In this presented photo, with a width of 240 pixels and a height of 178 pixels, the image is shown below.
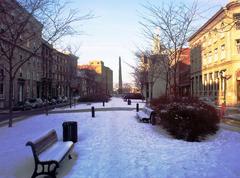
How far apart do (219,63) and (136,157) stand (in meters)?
53.3

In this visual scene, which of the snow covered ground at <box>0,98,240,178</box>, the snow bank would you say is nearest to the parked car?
the snow bank

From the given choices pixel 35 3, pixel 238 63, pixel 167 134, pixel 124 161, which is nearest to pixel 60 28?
pixel 35 3

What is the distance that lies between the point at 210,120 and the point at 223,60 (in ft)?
151

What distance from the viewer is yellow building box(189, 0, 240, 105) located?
53719mm

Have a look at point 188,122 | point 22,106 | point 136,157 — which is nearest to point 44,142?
point 136,157

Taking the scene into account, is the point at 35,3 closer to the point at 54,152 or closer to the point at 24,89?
the point at 54,152

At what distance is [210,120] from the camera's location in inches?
577

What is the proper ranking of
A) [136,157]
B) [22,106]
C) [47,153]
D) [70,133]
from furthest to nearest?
[22,106]
[70,133]
[136,157]
[47,153]

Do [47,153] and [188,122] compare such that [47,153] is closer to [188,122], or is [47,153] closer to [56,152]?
[56,152]

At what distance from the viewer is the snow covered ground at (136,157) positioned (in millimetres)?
8445

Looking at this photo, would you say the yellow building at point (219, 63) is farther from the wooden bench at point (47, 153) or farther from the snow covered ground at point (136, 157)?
the wooden bench at point (47, 153)

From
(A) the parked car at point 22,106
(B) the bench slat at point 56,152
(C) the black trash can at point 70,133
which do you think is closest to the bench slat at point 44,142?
(B) the bench slat at point 56,152

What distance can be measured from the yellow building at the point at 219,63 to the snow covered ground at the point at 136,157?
1237 inches

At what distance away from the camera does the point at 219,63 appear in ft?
200
